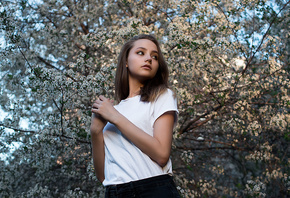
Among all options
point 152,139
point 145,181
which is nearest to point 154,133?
point 152,139

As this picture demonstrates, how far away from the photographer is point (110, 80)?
17.4 feet

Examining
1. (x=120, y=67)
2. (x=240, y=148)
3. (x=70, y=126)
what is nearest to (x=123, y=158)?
(x=120, y=67)

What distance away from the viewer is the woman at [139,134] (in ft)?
5.02

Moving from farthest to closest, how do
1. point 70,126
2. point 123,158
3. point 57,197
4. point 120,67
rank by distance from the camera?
point 57,197 → point 70,126 → point 120,67 → point 123,158

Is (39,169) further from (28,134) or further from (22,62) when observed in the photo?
(22,62)

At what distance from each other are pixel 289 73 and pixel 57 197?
487cm

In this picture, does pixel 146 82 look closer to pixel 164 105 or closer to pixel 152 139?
pixel 164 105

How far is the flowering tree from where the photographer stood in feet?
16.6

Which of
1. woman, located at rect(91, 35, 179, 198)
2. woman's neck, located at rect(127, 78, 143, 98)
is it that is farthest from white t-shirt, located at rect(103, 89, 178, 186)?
woman's neck, located at rect(127, 78, 143, 98)

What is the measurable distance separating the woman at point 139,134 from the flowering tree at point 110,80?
2.70m

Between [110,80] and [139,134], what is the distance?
382 centimetres

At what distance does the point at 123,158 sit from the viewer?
5.30 ft

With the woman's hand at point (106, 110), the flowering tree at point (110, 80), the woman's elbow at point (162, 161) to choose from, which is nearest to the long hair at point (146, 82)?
the woman's hand at point (106, 110)

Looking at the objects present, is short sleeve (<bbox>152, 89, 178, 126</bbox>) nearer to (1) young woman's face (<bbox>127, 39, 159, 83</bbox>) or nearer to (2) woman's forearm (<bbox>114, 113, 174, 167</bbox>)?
(2) woman's forearm (<bbox>114, 113, 174, 167</bbox>)
